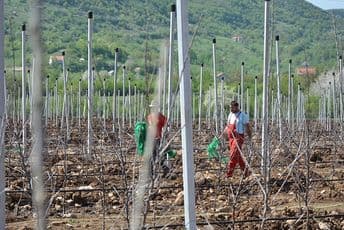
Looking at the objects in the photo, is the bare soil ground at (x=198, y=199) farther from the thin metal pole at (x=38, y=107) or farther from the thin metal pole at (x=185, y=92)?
the thin metal pole at (x=38, y=107)

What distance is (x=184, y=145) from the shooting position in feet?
12.2

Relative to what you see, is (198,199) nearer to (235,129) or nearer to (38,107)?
(235,129)

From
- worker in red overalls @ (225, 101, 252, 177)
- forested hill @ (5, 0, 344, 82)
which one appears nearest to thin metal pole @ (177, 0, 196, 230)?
forested hill @ (5, 0, 344, 82)

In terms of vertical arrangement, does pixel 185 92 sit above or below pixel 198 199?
above

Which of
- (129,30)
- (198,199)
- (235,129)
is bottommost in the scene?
(198,199)

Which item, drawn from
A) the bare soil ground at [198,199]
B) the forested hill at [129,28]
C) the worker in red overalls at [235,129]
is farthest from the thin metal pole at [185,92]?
the worker in red overalls at [235,129]

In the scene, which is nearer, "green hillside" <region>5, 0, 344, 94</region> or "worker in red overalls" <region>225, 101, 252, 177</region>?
"green hillside" <region>5, 0, 344, 94</region>

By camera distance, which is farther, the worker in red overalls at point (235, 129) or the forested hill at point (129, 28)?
the worker in red overalls at point (235, 129)

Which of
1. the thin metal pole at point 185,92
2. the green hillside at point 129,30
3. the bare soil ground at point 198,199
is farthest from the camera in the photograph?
the bare soil ground at point 198,199

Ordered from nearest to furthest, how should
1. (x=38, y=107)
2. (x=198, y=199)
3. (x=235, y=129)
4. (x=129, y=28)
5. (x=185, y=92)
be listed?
1. (x=38, y=107)
2. (x=185, y=92)
3. (x=129, y=28)
4. (x=198, y=199)
5. (x=235, y=129)

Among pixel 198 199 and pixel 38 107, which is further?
pixel 198 199

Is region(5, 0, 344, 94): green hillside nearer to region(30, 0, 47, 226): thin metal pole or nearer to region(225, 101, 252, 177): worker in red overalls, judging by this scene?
region(30, 0, 47, 226): thin metal pole

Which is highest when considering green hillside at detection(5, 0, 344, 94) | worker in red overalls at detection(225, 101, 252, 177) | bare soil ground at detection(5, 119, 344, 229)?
green hillside at detection(5, 0, 344, 94)

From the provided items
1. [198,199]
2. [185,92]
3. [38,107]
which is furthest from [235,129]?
[38,107]
